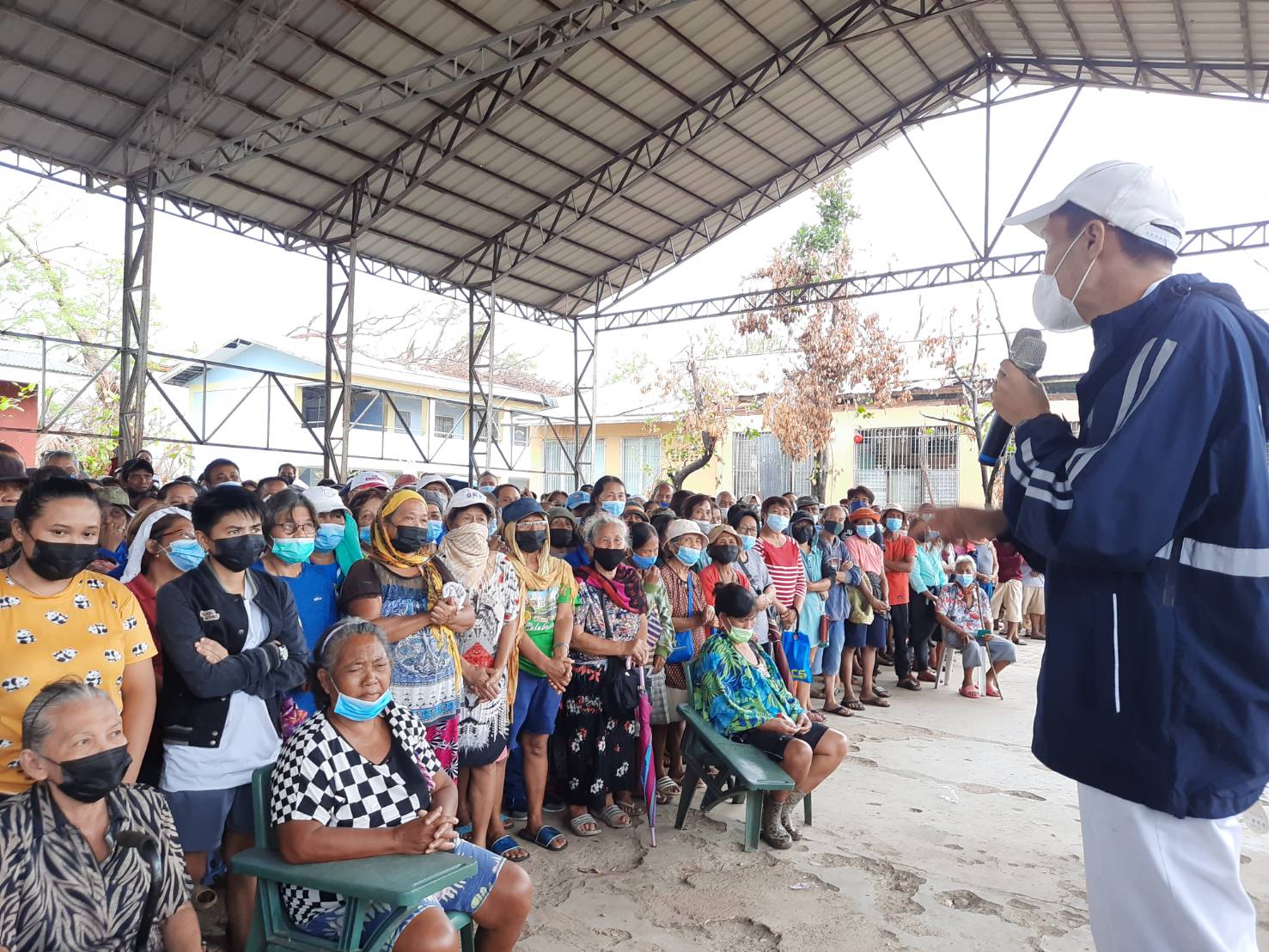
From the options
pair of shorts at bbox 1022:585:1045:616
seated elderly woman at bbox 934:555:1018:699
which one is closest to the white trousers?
seated elderly woman at bbox 934:555:1018:699

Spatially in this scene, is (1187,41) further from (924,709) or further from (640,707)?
(640,707)

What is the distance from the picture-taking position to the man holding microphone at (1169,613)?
1406 millimetres

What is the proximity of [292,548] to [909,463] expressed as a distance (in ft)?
54.5

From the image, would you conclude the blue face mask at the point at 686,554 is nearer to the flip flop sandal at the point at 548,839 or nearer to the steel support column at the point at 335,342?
the flip flop sandal at the point at 548,839

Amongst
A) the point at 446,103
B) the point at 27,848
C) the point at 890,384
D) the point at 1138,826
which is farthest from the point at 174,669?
the point at 890,384

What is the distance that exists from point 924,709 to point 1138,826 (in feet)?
20.7

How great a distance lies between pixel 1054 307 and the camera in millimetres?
1799

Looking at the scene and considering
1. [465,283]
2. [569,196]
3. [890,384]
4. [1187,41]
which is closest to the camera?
[1187,41]

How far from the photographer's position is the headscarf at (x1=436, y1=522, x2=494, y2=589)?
380cm

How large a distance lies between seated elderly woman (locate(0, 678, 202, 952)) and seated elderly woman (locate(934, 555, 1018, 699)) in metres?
7.14

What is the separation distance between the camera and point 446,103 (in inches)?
436

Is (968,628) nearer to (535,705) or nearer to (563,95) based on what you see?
(535,705)

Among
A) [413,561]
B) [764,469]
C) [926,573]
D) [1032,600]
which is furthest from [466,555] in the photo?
[764,469]

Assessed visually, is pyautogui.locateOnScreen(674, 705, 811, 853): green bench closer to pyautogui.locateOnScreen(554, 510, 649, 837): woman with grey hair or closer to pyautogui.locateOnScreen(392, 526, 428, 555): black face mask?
pyautogui.locateOnScreen(554, 510, 649, 837): woman with grey hair
